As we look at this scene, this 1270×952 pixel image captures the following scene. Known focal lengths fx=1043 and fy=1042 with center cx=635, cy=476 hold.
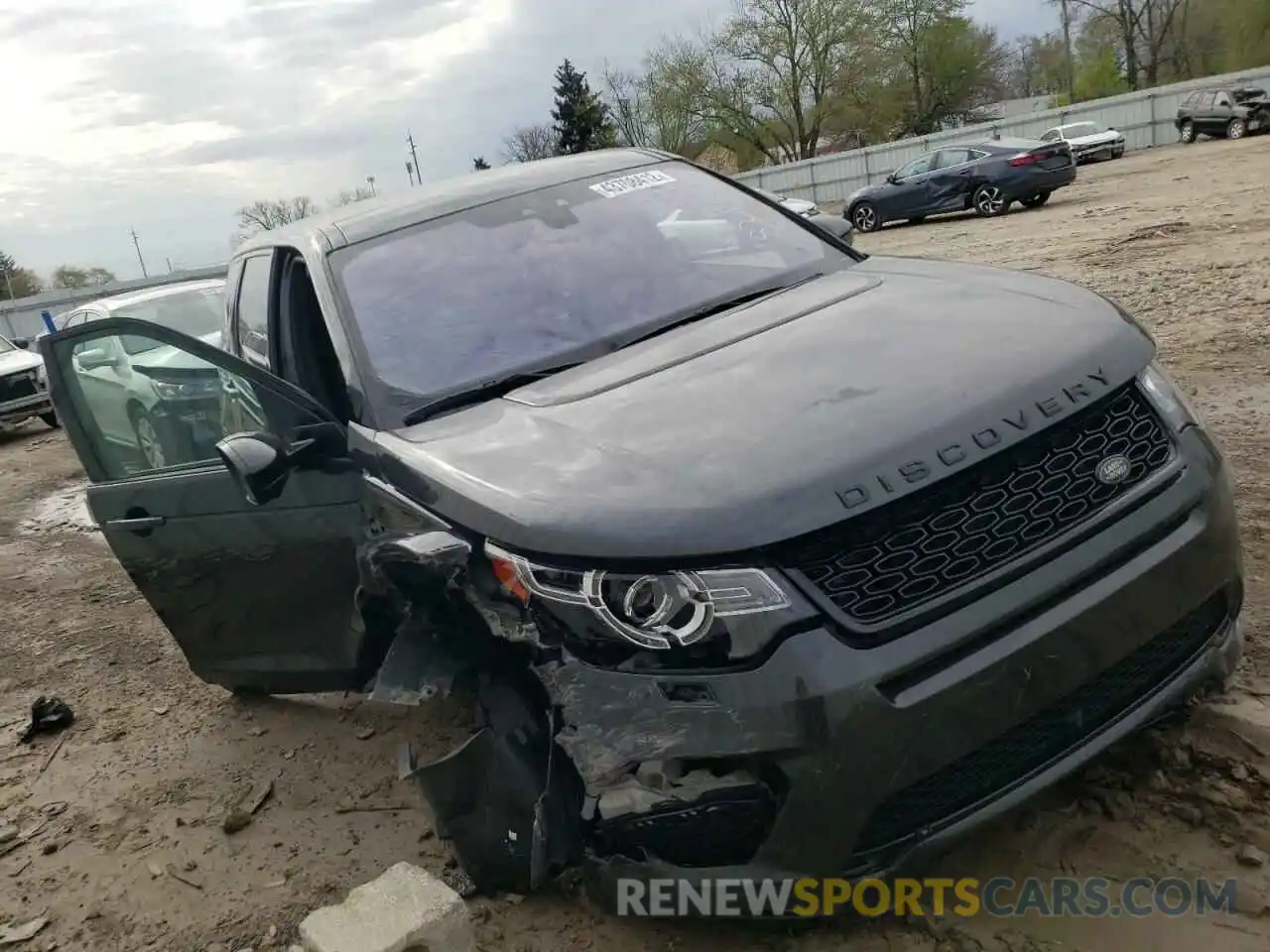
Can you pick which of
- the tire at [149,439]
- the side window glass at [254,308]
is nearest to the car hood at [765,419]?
the side window glass at [254,308]

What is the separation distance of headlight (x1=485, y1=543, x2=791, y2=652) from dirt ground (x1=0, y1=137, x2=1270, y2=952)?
804 millimetres

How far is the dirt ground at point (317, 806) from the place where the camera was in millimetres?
2344

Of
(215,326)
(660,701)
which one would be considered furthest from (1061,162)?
(660,701)

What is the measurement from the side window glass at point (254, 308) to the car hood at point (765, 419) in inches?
50.1

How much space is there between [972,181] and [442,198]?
59.6 ft

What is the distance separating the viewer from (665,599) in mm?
1999

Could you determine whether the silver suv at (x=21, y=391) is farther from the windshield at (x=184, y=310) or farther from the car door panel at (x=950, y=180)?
the car door panel at (x=950, y=180)

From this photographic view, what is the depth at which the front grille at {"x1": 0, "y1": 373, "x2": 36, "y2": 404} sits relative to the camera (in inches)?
523

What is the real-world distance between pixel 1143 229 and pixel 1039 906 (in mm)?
11944

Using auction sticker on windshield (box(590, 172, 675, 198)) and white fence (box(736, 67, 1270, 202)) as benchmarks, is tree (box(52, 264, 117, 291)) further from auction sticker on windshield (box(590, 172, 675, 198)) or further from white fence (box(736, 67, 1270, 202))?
auction sticker on windshield (box(590, 172, 675, 198))

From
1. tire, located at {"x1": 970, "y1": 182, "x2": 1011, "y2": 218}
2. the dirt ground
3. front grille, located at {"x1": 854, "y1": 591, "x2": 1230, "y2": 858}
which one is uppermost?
tire, located at {"x1": 970, "y1": 182, "x2": 1011, "y2": 218}

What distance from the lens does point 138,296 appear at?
A: 10.3 meters

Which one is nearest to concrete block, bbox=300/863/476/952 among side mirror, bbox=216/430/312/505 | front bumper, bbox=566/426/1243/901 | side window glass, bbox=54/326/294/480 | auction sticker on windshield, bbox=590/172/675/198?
front bumper, bbox=566/426/1243/901

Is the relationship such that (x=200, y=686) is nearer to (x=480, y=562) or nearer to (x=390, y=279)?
(x=390, y=279)
